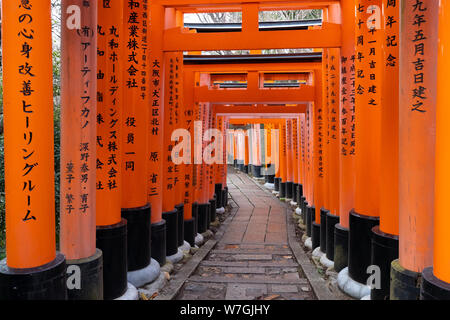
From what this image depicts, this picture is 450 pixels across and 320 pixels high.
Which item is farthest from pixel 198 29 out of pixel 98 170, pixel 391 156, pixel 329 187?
pixel 391 156

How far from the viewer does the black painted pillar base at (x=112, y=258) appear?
3.59m

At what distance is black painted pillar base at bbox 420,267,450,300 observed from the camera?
2.04 metres

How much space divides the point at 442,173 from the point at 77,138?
2.75m

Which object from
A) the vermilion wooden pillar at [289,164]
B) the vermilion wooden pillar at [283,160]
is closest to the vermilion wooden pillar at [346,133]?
the vermilion wooden pillar at [289,164]

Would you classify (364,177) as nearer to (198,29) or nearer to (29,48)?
(29,48)

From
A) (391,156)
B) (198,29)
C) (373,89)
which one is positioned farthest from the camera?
(198,29)

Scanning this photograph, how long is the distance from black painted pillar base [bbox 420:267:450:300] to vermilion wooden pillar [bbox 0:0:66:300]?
2.39m

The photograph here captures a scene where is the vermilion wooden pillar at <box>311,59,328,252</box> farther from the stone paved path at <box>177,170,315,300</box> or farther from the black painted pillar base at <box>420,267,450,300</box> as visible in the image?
the black painted pillar base at <box>420,267,450,300</box>

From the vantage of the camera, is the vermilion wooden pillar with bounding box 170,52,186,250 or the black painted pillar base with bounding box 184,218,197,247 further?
the black painted pillar base with bounding box 184,218,197,247

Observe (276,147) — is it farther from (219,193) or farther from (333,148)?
(333,148)

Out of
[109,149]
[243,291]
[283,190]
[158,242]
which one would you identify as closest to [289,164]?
[283,190]

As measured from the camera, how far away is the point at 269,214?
38.0ft

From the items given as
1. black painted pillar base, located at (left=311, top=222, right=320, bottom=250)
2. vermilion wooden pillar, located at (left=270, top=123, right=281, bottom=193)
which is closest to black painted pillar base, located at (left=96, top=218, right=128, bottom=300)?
black painted pillar base, located at (left=311, top=222, right=320, bottom=250)

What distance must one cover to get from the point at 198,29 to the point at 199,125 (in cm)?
235
